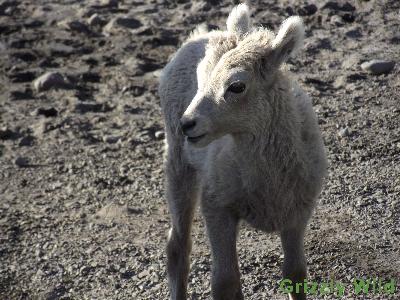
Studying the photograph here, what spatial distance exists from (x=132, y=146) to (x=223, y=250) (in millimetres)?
4713

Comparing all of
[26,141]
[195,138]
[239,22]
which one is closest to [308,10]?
[26,141]

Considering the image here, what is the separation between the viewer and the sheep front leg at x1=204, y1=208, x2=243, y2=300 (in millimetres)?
7320

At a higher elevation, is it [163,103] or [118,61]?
[163,103]

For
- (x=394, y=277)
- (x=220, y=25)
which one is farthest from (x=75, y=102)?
(x=394, y=277)

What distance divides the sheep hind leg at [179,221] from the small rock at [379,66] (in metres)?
5.00

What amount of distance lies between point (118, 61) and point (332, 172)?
16.7 ft

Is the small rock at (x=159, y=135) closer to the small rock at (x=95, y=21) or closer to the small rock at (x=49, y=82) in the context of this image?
the small rock at (x=49, y=82)

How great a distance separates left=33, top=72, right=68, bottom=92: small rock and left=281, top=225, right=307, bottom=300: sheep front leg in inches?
273

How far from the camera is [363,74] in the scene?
12547 millimetres

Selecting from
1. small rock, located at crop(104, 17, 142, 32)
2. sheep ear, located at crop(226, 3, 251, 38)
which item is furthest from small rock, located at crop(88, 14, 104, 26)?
sheep ear, located at crop(226, 3, 251, 38)

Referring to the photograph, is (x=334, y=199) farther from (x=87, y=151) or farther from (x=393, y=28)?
(x=393, y=28)

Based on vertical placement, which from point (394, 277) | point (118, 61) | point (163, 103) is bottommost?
point (118, 61)

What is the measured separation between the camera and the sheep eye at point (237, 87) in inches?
270

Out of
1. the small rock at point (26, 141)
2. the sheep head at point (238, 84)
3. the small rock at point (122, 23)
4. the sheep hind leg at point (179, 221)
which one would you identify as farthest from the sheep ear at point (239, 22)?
the small rock at point (122, 23)
